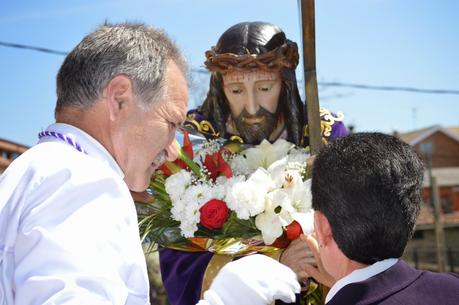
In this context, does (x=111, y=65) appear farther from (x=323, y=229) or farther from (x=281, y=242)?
(x=281, y=242)

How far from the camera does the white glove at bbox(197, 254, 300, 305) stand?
68.3 inches

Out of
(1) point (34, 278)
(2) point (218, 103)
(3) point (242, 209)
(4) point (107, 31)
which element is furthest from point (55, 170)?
(2) point (218, 103)

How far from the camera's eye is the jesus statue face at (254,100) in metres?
3.05

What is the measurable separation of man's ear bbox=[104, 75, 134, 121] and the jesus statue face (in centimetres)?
140

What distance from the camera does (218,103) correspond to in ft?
10.6

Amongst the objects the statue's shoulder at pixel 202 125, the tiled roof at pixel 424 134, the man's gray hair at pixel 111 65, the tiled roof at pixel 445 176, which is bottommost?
the tiled roof at pixel 445 176

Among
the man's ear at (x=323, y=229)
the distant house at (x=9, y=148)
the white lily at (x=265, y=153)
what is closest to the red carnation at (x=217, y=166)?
the white lily at (x=265, y=153)

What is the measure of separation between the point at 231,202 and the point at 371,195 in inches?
39.9

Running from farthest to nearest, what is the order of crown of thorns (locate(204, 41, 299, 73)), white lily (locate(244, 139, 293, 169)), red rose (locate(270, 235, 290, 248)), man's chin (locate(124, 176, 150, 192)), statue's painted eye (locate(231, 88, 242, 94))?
statue's painted eye (locate(231, 88, 242, 94)), crown of thorns (locate(204, 41, 299, 73)), white lily (locate(244, 139, 293, 169)), red rose (locate(270, 235, 290, 248)), man's chin (locate(124, 176, 150, 192))

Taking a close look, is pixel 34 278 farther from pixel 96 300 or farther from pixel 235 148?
pixel 235 148

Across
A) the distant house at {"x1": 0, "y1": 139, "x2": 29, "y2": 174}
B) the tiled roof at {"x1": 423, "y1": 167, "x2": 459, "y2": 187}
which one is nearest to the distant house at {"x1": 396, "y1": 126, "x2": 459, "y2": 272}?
the tiled roof at {"x1": 423, "y1": 167, "x2": 459, "y2": 187}

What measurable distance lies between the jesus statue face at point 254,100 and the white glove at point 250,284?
1.25 meters

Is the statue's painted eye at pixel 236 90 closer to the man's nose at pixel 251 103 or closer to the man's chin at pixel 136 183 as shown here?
the man's nose at pixel 251 103

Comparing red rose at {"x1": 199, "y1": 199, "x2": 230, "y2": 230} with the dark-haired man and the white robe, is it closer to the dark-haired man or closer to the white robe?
the dark-haired man
